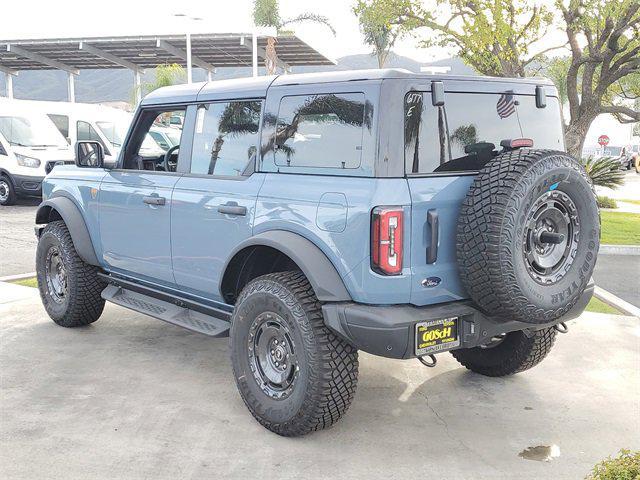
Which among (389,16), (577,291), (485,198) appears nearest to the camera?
(485,198)

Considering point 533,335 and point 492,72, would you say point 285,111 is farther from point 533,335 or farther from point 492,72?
point 492,72

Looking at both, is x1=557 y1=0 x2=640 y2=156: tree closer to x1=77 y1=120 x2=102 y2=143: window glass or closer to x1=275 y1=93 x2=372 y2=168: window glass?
x1=77 y1=120 x2=102 y2=143: window glass

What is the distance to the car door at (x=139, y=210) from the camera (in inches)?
192

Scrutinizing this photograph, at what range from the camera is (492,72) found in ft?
64.8

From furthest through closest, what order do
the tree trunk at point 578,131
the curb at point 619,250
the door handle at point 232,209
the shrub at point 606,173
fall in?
the tree trunk at point 578,131 < the shrub at point 606,173 < the curb at point 619,250 < the door handle at point 232,209

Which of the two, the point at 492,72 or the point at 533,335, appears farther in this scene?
the point at 492,72

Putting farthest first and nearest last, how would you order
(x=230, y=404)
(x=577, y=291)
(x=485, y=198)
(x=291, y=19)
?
1. (x=291, y=19)
2. (x=230, y=404)
3. (x=577, y=291)
4. (x=485, y=198)

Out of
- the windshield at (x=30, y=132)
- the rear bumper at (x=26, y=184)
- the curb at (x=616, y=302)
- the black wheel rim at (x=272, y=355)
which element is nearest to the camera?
the black wheel rim at (x=272, y=355)

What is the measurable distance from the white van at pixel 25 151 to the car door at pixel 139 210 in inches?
438

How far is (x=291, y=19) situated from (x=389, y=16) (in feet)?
68.7

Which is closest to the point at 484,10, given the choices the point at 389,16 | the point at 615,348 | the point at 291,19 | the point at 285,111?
the point at 389,16

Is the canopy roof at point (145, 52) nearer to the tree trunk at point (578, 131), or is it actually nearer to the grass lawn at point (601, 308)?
the tree trunk at point (578, 131)

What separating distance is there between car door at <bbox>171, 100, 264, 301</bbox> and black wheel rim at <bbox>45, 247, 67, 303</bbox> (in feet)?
5.67

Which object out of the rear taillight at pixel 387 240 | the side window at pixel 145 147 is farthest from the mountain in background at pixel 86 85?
the rear taillight at pixel 387 240
